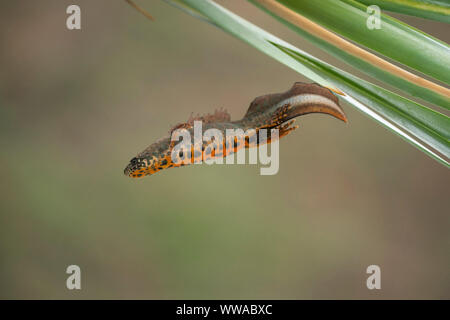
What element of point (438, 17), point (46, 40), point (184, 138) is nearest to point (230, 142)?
point (184, 138)

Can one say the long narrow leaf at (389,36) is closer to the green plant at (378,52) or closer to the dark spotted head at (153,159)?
the green plant at (378,52)

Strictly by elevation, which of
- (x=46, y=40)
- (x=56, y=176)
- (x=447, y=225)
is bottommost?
(x=447, y=225)

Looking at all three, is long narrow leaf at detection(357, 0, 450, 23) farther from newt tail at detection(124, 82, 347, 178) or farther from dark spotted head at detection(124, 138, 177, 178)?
dark spotted head at detection(124, 138, 177, 178)

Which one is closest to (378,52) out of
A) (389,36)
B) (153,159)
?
(389,36)

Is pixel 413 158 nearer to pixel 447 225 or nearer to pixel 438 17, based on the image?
pixel 447 225

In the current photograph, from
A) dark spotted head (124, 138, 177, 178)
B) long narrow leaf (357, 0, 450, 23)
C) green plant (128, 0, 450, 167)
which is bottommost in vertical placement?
dark spotted head (124, 138, 177, 178)

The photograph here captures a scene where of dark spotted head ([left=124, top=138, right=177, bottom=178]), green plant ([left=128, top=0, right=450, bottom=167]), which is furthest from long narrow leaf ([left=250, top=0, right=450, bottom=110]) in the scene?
dark spotted head ([left=124, top=138, right=177, bottom=178])

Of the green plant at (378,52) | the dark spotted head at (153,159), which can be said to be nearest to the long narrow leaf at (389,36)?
the green plant at (378,52)

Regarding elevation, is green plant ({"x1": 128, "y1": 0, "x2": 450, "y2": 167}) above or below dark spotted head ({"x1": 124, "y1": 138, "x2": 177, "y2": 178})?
above

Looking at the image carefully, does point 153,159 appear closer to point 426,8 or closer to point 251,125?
point 251,125
